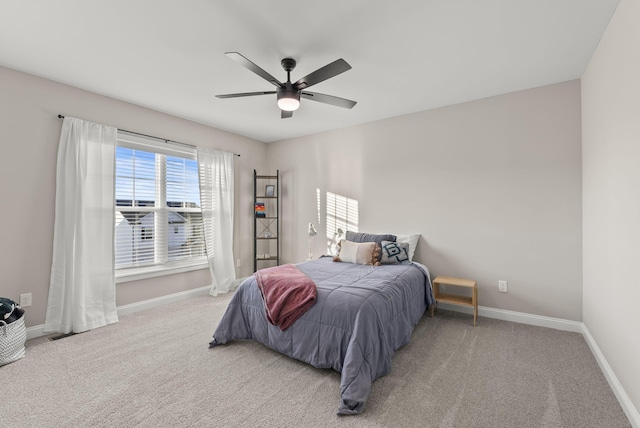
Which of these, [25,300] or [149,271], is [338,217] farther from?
[25,300]

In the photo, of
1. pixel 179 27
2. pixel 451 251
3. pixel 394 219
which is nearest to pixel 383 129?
pixel 394 219

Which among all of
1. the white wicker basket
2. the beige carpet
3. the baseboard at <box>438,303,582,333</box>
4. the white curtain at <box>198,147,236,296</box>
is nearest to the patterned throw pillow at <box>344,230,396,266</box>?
the baseboard at <box>438,303,582,333</box>

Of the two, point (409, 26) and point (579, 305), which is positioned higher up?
point (409, 26)

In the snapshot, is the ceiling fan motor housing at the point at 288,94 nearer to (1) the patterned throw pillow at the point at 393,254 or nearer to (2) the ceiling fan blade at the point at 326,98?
(2) the ceiling fan blade at the point at 326,98

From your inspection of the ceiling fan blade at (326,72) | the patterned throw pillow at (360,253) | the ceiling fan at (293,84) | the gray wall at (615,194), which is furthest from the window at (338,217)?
the gray wall at (615,194)

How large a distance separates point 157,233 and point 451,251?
3933mm

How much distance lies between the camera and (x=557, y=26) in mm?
2131

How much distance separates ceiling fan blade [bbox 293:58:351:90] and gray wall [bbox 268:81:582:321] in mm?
2084

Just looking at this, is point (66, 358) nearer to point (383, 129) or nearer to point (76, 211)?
point (76, 211)

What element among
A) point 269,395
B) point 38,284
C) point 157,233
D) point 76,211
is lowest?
point 269,395

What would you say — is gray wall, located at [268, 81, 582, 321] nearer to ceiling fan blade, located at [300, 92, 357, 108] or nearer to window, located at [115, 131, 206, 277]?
ceiling fan blade, located at [300, 92, 357, 108]

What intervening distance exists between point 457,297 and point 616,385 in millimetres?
1554

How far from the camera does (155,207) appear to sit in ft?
12.9

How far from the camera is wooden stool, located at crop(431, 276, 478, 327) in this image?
10.3 feet
